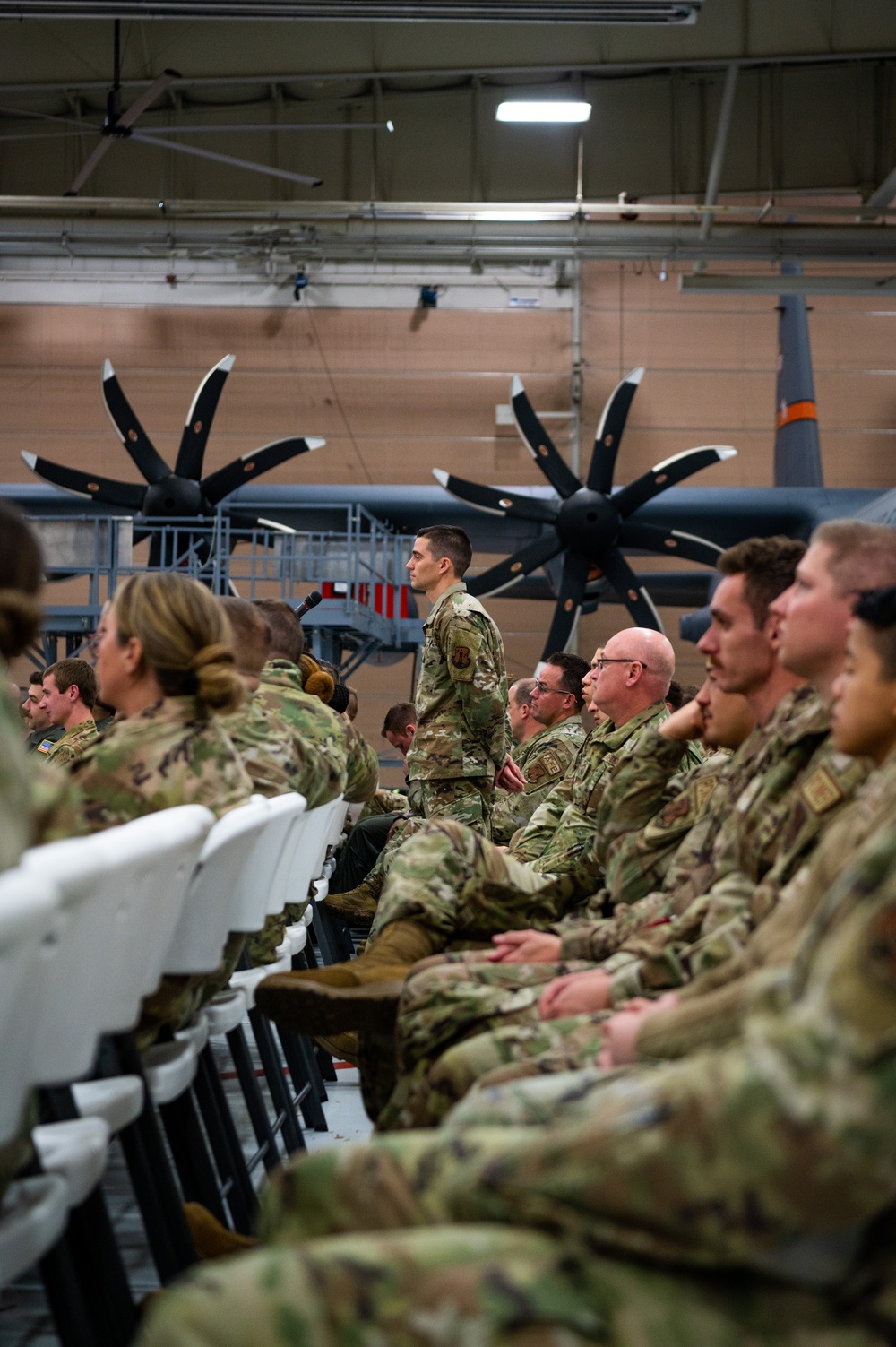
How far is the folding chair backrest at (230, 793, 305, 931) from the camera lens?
8.30ft

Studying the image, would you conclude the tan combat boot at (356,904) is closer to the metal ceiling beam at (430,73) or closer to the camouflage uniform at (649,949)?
the camouflage uniform at (649,949)

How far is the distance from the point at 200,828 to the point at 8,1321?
3.64 feet

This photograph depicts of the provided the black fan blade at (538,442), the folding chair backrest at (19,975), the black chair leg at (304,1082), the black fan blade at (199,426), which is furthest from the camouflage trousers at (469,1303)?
the black fan blade at (199,426)

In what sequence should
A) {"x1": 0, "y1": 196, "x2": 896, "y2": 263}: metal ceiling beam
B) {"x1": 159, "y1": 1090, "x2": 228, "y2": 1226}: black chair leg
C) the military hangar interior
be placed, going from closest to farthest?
{"x1": 159, "y1": 1090, "x2": 228, "y2": 1226}: black chair leg
{"x1": 0, "y1": 196, "x2": 896, "y2": 263}: metal ceiling beam
the military hangar interior

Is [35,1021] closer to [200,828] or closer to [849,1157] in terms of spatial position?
[200,828]

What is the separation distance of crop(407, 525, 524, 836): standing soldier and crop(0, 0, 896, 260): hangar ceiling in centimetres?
932

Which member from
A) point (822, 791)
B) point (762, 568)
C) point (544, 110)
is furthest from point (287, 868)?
point (544, 110)

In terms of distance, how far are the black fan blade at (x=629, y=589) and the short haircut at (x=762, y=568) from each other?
8.29 m

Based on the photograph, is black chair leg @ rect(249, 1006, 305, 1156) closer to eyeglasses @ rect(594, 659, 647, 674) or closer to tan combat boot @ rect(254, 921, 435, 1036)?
tan combat boot @ rect(254, 921, 435, 1036)

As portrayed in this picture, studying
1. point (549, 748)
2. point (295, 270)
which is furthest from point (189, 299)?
point (549, 748)

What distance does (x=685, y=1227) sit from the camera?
983mm

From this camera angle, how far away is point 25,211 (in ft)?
48.6

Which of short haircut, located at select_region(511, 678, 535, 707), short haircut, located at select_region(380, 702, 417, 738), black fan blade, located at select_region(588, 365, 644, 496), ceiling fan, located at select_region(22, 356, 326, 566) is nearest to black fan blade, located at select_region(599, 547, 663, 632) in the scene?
black fan blade, located at select_region(588, 365, 644, 496)

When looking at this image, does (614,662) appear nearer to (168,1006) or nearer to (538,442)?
(168,1006)
